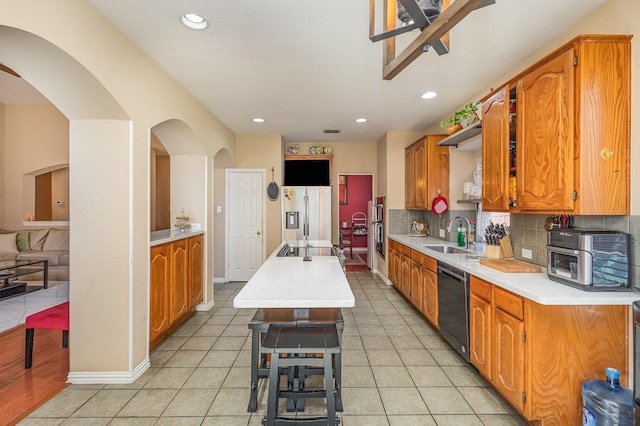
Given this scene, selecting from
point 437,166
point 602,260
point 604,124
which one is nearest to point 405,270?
point 437,166

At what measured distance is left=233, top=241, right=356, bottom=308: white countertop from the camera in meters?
1.51

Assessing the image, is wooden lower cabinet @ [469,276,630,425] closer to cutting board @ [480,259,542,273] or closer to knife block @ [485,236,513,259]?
cutting board @ [480,259,542,273]

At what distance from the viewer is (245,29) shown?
2215mm

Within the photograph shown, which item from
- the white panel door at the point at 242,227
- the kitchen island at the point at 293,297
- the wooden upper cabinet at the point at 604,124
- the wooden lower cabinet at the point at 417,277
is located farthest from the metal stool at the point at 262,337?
the white panel door at the point at 242,227

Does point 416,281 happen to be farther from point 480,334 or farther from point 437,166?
point 437,166

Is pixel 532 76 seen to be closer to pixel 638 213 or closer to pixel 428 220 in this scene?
pixel 638 213

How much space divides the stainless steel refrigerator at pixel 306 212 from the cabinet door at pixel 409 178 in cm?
140

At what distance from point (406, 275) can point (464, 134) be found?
1917 millimetres

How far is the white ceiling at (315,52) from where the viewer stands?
200 centimetres

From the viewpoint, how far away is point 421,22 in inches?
38.6

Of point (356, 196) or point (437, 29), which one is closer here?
point (437, 29)

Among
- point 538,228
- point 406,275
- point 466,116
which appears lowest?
point 406,275

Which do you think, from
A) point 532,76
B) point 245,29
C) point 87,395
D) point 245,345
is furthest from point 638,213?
point 87,395

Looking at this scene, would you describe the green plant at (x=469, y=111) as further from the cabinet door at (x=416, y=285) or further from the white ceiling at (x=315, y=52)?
the cabinet door at (x=416, y=285)
